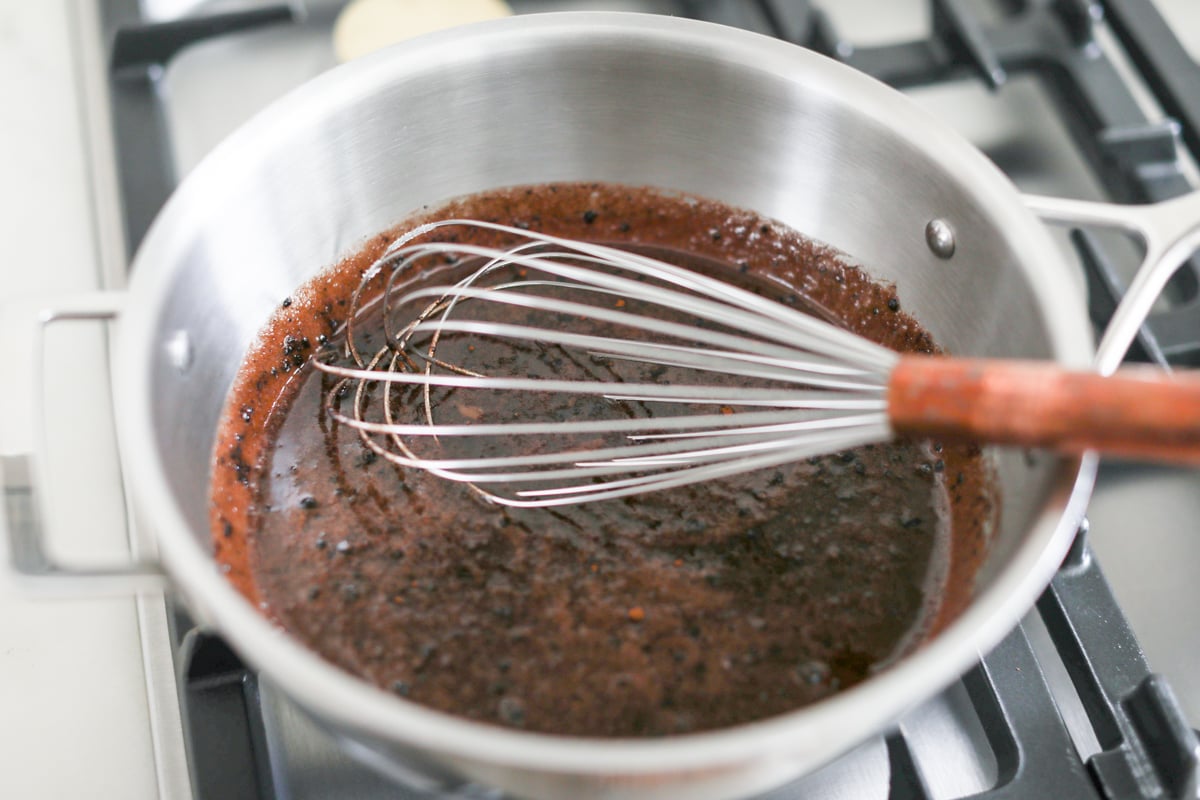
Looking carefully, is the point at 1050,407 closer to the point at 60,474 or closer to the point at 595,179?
the point at 595,179

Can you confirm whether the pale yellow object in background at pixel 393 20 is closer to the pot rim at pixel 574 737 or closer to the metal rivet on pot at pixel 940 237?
the pot rim at pixel 574 737

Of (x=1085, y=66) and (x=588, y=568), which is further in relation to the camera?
(x=1085, y=66)

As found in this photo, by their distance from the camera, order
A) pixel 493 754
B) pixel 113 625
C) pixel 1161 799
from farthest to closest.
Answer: pixel 113 625
pixel 1161 799
pixel 493 754

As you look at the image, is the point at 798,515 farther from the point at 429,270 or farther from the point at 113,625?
the point at 113,625

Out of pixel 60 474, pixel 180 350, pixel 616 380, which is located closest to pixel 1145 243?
pixel 616 380

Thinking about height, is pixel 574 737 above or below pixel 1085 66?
below

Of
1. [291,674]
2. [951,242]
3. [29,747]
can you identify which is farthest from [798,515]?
[29,747]

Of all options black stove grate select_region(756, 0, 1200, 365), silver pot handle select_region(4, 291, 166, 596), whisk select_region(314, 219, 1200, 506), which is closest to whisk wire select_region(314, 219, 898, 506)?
whisk select_region(314, 219, 1200, 506)
